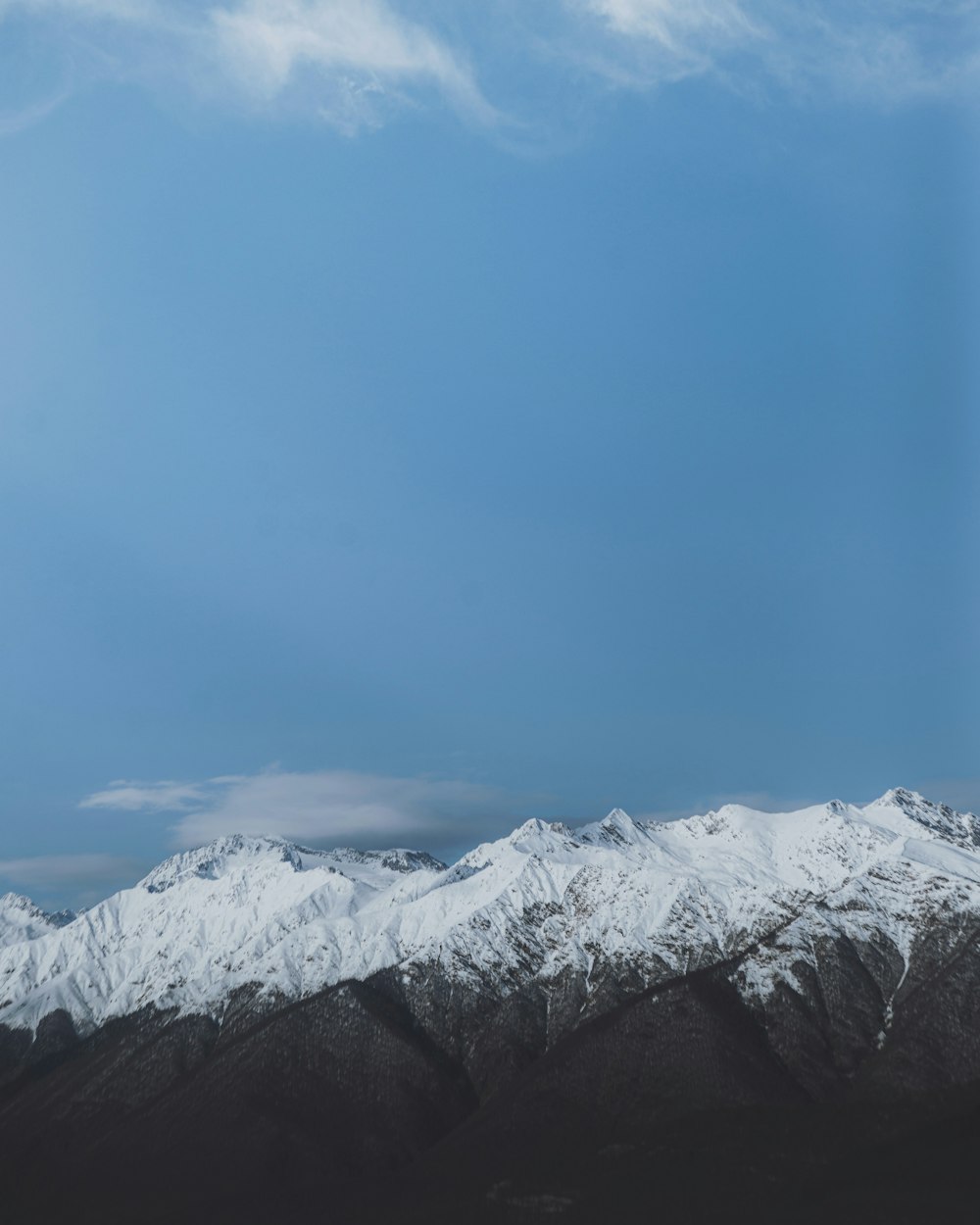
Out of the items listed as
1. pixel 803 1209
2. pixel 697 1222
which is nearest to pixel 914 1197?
pixel 803 1209

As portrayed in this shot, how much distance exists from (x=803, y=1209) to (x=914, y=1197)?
21.2 metres

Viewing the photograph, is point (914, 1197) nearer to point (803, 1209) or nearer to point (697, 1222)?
point (803, 1209)

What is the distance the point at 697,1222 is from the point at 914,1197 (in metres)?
42.2

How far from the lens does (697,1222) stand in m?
199

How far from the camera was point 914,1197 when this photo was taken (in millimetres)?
195750

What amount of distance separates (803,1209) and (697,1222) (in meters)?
21.0
